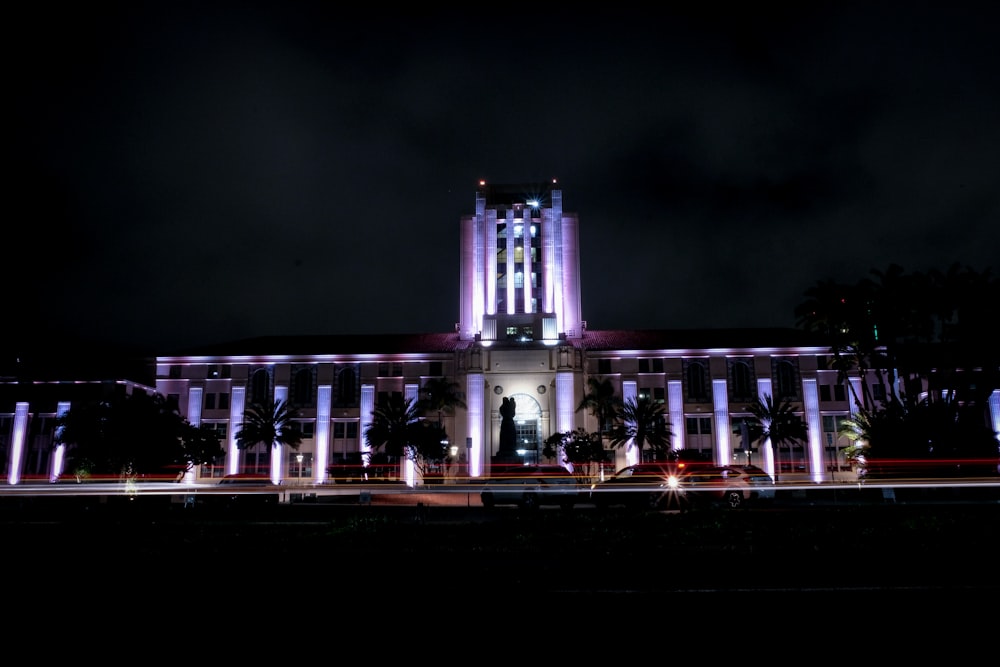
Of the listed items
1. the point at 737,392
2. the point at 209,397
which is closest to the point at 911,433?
the point at 737,392

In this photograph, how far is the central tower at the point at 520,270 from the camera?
7531 cm

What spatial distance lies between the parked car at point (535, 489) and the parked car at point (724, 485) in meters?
4.96

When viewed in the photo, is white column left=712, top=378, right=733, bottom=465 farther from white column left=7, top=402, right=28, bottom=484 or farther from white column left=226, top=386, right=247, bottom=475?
white column left=7, top=402, right=28, bottom=484

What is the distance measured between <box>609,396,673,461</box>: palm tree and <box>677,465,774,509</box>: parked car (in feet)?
86.3

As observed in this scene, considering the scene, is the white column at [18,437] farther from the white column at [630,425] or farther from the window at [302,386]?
the white column at [630,425]

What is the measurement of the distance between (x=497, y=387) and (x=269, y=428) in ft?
74.4

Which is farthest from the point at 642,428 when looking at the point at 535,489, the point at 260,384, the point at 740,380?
the point at 260,384

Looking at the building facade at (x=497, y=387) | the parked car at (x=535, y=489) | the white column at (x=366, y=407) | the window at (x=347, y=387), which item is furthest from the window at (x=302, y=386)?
the parked car at (x=535, y=489)

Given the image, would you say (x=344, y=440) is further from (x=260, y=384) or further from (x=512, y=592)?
(x=512, y=592)

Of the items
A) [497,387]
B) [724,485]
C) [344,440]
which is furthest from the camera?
[497,387]

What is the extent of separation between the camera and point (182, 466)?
54438 mm

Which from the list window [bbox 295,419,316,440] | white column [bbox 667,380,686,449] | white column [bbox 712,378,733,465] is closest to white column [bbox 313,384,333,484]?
window [bbox 295,419,316,440]

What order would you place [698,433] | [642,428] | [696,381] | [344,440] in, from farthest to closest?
[696,381] → [344,440] → [698,433] → [642,428]

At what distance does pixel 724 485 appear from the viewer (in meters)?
31.4
